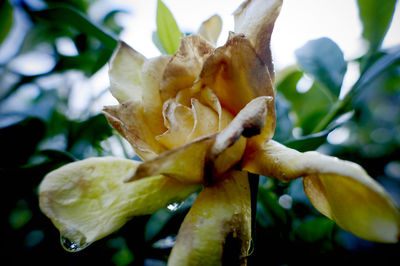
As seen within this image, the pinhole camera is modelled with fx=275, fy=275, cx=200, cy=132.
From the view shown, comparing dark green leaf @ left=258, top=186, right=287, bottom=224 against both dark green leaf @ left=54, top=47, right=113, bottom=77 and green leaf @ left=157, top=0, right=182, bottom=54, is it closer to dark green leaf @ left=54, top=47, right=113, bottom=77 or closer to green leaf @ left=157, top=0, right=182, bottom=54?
green leaf @ left=157, top=0, right=182, bottom=54

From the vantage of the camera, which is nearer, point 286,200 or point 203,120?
point 203,120

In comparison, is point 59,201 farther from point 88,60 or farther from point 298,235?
point 88,60

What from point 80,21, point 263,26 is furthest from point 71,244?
point 80,21

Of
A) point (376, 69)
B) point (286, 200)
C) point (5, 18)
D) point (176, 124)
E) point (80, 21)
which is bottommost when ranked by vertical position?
point (286, 200)

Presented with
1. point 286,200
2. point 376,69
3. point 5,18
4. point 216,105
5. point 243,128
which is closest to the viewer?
point 243,128

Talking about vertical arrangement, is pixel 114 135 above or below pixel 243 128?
below

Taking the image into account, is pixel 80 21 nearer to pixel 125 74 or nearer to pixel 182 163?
pixel 125 74

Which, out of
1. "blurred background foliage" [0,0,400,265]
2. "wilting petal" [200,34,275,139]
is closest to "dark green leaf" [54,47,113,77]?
"blurred background foliage" [0,0,400,265]

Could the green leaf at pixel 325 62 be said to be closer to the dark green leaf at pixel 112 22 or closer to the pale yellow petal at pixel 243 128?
the pale yellow petal at pixel 243 128
